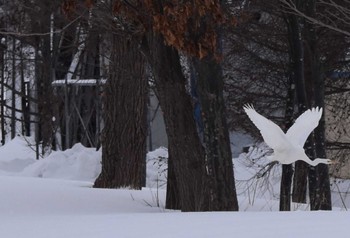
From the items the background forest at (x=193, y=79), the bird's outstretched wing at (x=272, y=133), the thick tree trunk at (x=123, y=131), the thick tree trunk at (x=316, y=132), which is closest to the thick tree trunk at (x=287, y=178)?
the background forest at (x=193, y=79)

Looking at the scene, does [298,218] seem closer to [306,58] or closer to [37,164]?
[306,58]

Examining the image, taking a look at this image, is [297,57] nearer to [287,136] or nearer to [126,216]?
[287,136]

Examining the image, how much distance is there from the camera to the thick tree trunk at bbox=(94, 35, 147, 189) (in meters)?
14.7

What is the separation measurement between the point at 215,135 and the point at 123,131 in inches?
162

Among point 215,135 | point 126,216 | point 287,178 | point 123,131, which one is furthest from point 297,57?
point 126,216

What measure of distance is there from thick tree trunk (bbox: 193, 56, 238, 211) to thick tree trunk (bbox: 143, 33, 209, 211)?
9.1 inches

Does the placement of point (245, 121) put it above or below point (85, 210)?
above

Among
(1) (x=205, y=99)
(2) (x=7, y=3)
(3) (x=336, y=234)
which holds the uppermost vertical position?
(2) (x=7, y=3)

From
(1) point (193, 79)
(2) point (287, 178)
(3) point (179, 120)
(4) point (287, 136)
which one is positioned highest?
(1) point (193, 79)

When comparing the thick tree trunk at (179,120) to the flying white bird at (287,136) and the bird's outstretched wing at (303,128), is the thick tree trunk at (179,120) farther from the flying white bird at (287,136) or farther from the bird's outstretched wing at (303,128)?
the bird's outstretched wing at (303,128)

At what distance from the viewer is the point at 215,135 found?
35.8 ft

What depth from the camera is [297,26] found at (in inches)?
492

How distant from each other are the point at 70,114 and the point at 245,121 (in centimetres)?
782

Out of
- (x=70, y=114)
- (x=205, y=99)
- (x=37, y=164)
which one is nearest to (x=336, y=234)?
(x=205, y=99)
